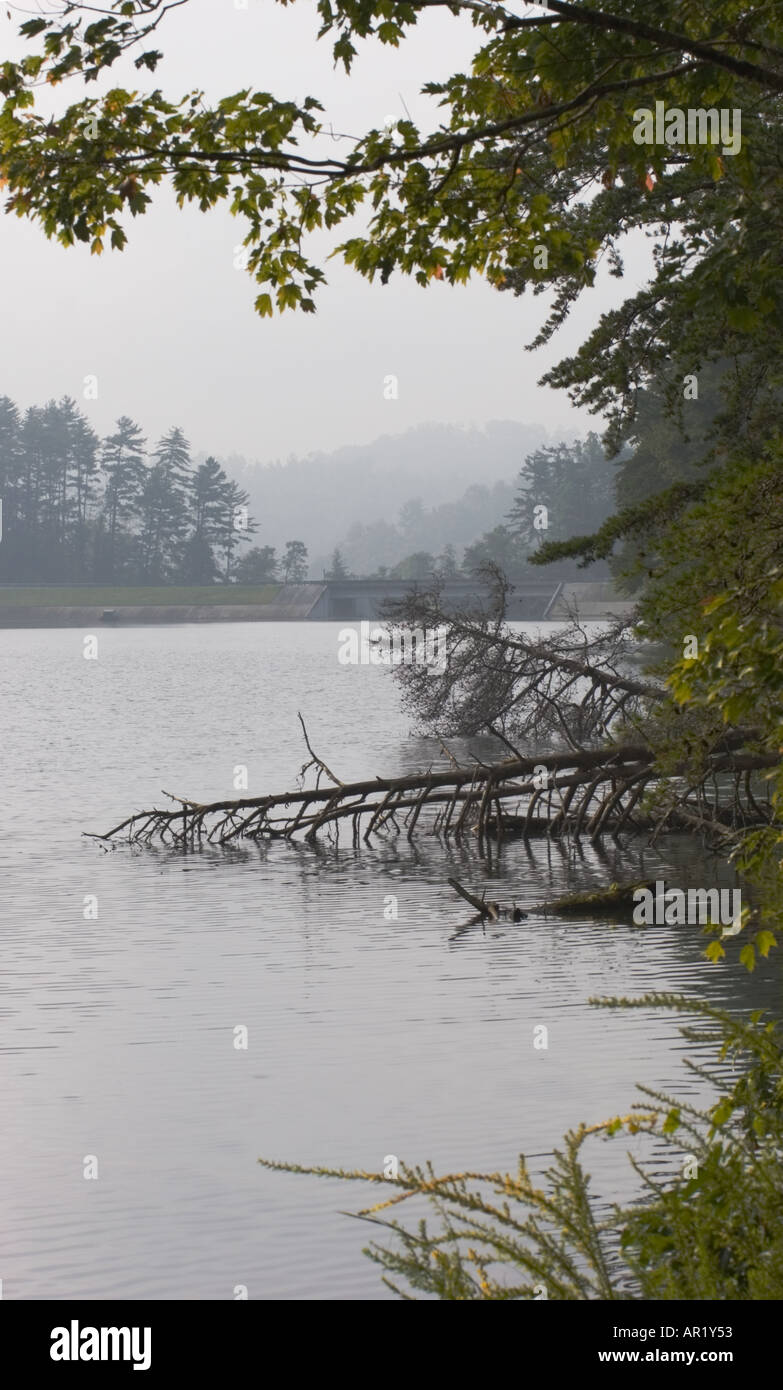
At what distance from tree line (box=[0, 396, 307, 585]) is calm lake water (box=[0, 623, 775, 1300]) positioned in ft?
405

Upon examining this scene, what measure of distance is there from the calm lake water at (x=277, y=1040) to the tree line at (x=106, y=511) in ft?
405

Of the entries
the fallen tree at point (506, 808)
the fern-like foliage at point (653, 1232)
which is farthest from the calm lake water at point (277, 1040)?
the fern-like foliage at point (653, 1232)

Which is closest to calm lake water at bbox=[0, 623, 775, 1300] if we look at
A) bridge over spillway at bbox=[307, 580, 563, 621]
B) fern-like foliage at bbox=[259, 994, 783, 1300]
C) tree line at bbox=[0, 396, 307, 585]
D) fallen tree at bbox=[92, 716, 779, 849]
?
fallen tree at bbox=[92, 716, 779, 849]

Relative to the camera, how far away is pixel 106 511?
508 ft

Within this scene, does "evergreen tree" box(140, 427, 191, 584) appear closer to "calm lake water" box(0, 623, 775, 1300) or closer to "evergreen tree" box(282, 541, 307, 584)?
"evergreen tree" box(282, 541, 307, 584)

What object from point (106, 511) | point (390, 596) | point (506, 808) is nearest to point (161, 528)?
point (106, 511)

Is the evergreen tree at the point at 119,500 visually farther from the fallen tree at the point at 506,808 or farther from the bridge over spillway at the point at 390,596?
the fallen tree at the point at 506,808

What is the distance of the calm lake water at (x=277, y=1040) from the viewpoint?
8.82 metres

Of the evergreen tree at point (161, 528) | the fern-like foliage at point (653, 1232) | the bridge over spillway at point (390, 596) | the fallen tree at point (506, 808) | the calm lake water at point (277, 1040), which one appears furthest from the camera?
the evergreen tree at point (161, 528)

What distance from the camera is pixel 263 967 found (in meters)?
15.6

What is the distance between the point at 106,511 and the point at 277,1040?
5712 inches

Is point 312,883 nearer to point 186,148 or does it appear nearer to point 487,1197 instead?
point 487,1197

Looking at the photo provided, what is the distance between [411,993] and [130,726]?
34.0 meters
